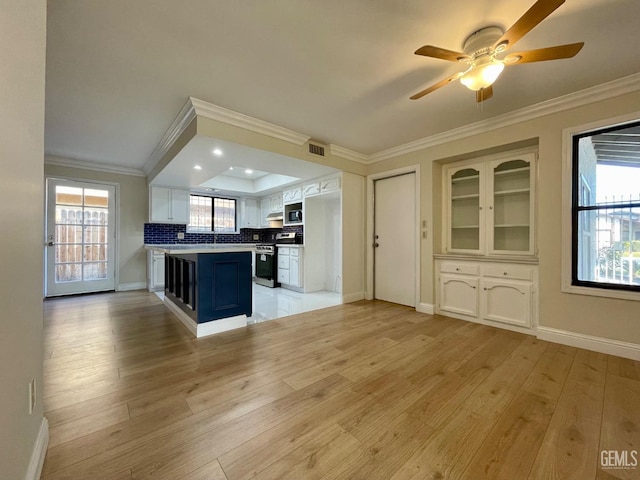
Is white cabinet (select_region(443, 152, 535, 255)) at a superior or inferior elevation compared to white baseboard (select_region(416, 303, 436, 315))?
superior

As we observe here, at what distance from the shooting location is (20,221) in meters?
0.99

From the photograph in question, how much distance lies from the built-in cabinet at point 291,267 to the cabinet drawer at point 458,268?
2687 millimetres

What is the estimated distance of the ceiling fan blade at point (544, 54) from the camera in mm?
1582

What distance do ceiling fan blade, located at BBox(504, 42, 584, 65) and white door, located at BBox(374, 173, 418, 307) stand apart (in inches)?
91.9

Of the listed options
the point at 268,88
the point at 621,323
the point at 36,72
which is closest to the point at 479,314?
the point at 621,323

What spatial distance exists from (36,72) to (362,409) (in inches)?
94.9

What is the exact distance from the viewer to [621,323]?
7.83 feet

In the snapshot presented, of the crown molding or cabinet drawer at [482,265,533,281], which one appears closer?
the crown molding

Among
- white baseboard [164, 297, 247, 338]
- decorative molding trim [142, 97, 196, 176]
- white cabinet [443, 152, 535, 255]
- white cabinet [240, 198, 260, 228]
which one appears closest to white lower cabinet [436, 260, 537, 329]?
white cabinet [443, 152, 535, 255]

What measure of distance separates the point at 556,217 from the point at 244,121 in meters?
3.59

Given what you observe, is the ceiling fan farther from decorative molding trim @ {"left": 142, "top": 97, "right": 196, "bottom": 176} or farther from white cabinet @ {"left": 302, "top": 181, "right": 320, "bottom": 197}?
white cabinet @ {"left": 302, "top": 181, "right": 320, "bottom": 197}

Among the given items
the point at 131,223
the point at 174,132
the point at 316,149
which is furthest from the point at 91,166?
the point at 316,149

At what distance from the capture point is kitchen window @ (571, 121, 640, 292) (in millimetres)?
2426

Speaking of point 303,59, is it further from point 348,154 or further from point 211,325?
point 211,325
